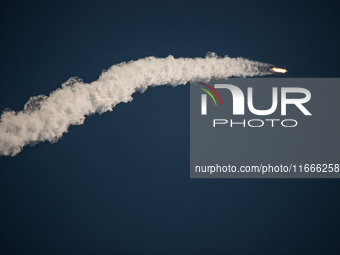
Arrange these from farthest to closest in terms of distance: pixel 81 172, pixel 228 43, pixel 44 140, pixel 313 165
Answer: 1. pixel 313 165
2. pixel 228 43
3. pixel 81 172
4. pixel 44 140

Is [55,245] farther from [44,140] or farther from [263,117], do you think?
[263,117]

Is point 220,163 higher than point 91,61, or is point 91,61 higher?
point 91,61

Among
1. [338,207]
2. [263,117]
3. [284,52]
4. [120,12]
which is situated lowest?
[338,207]

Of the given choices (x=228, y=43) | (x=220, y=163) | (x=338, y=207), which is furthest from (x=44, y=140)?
(x=338, y=207)

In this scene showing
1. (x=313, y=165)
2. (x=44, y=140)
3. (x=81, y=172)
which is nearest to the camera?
(x=44, y=140)

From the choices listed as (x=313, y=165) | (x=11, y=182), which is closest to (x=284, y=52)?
(x=313, y=165)

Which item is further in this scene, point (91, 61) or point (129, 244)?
point (129, 244)

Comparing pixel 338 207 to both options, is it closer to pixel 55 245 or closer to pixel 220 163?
pixel 220 163
